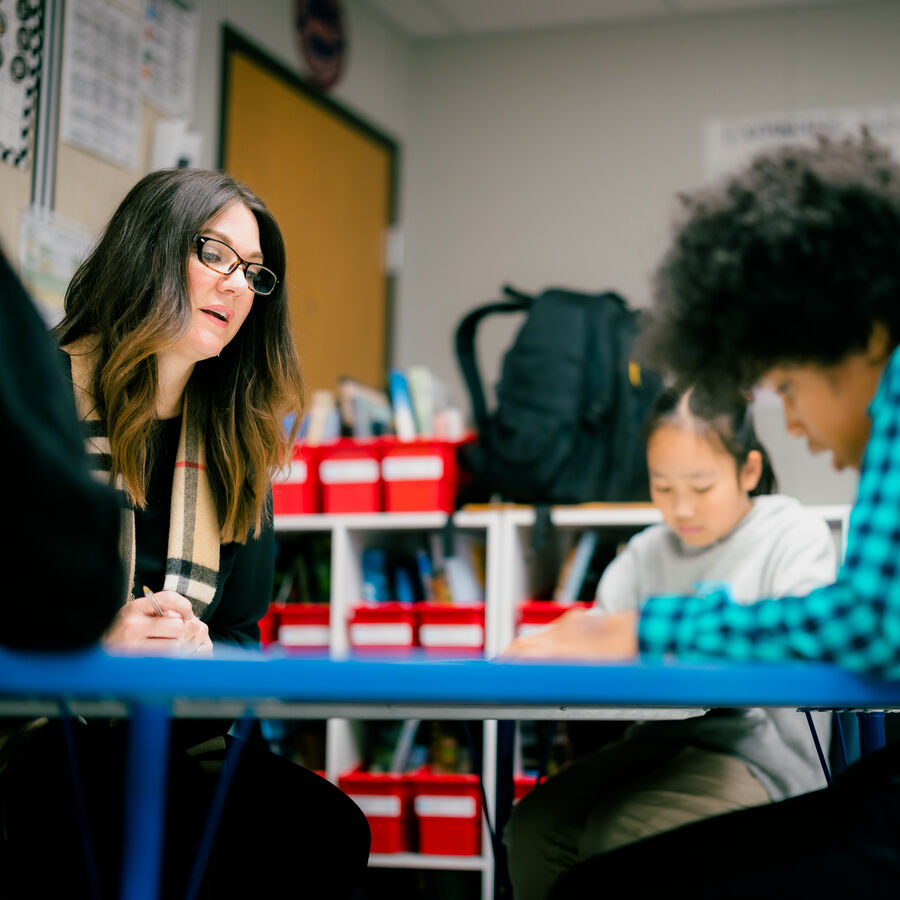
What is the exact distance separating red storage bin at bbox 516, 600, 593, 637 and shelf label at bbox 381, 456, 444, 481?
37 cm

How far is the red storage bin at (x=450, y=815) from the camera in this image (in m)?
2.54

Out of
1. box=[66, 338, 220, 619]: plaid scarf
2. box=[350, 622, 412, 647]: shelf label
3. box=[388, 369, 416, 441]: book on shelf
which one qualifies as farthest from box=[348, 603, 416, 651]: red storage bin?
box=[66, 338, 220, 619]: plaid scarf

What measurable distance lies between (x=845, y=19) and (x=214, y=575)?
115 inches

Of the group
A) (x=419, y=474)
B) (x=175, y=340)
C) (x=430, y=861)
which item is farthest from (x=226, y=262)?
(x=430, y=861)

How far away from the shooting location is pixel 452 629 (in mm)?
2592

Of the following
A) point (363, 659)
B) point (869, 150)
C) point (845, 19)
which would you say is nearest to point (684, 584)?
point (869, 150)

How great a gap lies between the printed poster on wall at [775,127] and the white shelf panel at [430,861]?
6.88ft

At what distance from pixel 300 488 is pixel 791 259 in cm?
199

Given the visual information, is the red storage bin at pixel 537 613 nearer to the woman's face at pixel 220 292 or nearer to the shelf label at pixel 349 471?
the shelf label at pixel 349 471

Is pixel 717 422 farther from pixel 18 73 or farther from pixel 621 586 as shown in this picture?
pixel 18 73

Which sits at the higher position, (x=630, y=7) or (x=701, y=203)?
(x=630, y=7)

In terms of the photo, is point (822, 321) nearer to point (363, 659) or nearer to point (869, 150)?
point (869, 150)

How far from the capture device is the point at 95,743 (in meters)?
1.34

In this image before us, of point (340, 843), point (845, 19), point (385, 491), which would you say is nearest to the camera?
point (340, 843)
